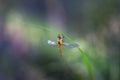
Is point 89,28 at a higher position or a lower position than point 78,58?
higher

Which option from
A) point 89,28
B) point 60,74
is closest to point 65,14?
point 89,28

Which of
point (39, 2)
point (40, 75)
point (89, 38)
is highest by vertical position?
point (39, 2)

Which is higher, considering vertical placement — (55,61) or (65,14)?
(65,14)

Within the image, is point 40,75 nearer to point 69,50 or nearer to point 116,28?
point 69,50

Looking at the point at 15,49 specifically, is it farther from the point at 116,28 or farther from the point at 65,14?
the point at 116,28

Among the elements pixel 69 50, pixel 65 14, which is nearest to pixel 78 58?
pixel 69 50
